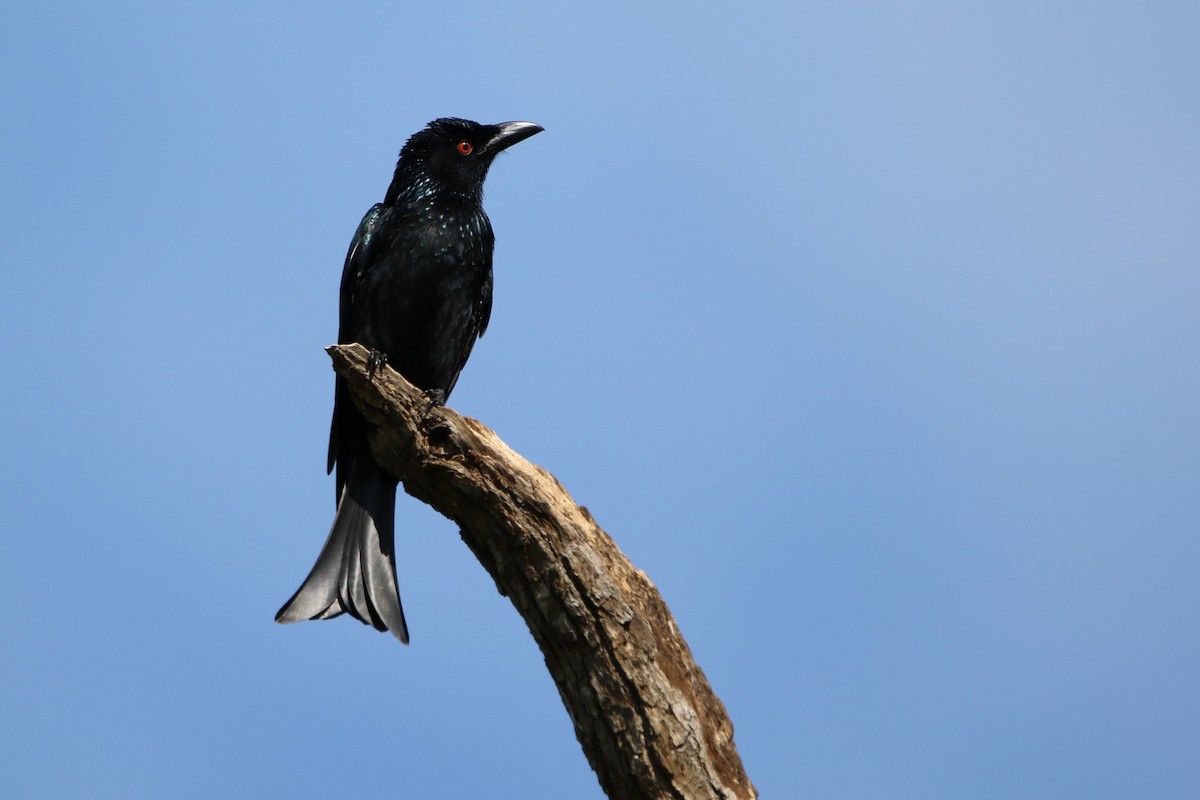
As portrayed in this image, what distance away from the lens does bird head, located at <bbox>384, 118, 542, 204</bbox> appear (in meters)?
5.69

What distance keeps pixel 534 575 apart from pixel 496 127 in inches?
119

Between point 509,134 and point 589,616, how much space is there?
3.17 m

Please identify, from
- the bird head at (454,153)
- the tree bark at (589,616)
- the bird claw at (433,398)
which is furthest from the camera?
the bird head at (454,153)

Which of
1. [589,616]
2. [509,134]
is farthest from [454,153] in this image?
[589,616]

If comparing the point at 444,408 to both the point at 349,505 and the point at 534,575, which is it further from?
the point at 349,505

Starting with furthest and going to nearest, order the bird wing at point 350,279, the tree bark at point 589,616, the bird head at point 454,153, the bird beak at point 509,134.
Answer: the bird beak at point 509,134 < the bird head at point 454,153 < the bird wing at point 350,279 < the tree bark at point 589,616

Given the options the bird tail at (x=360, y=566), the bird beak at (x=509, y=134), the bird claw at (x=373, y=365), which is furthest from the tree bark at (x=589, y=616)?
the bird beak at (x=509, y=134)

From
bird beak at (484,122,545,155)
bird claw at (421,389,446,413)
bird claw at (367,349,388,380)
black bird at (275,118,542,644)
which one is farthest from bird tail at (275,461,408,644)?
bird beak at (484,122,545,155)

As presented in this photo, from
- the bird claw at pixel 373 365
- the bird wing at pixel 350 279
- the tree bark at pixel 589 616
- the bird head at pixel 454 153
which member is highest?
the bird head at pixel 454 153

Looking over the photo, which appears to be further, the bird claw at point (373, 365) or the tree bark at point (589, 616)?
the bird claw at point (373, 365)

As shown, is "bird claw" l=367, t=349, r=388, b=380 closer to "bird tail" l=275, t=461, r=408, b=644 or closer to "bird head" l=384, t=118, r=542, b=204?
"bird tail" l=275, t=461, r=408, b=644

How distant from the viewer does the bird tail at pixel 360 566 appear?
4652 millimetres

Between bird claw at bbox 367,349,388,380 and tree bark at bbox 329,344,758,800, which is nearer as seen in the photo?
tree bark at bbox 329,344,758,800

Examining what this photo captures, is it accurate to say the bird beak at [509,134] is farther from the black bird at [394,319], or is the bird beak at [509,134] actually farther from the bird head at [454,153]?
the black bird at [394,319]
